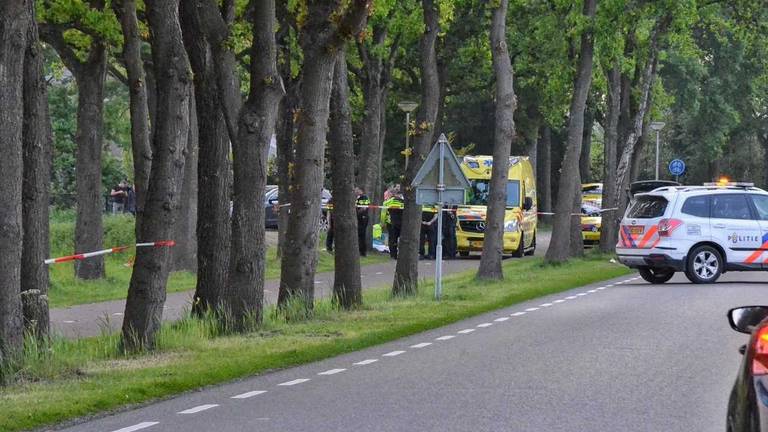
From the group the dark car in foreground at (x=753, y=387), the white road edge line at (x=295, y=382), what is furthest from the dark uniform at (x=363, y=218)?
the dark car in foreground at (x=753, y=387)

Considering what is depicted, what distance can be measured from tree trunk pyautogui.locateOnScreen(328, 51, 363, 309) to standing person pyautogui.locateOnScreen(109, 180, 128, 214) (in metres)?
36.0

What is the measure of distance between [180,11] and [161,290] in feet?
13.9

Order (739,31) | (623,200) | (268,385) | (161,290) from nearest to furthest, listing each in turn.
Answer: (268,385) < (161,290) < (739,31) < (623,200)

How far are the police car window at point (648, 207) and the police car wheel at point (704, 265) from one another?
997 mm

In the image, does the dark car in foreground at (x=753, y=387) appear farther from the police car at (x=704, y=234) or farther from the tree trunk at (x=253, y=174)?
the police car at (x=704, y=234)

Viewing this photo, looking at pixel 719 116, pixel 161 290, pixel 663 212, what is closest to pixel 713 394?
pixel 161 290

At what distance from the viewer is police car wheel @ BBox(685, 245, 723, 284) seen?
3275cm

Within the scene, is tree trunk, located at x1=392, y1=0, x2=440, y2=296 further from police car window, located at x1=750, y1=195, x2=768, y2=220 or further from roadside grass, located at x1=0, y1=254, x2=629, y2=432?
police car window, located at x1=750, y1=195, x2=768, y2=220

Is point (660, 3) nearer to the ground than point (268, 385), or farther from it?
farther from it

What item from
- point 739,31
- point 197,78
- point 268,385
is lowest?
point 268,385

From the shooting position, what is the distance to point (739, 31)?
44094mm

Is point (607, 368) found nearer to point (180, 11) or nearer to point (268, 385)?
point (268, 385)

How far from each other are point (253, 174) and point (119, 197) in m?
40.9

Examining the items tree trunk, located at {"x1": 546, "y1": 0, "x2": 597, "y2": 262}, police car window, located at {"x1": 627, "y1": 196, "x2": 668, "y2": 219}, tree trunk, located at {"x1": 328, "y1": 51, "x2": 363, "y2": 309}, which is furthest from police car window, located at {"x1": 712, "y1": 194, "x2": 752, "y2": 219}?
tree trunk, located at {"x1": 328, "y1": 51, "x2": 363, "y2": 309}
